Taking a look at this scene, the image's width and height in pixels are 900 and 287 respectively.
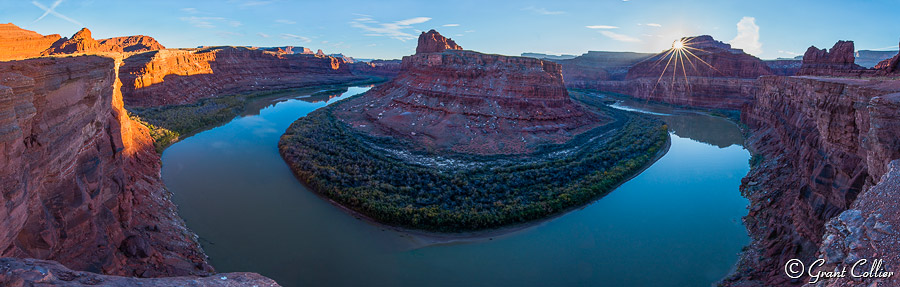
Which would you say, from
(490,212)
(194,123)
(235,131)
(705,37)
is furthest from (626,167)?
(705,37)

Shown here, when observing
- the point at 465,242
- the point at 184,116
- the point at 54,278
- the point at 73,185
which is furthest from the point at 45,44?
the point at 54,278

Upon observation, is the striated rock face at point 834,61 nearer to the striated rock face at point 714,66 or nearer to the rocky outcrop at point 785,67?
the striated rock face at point 714,66

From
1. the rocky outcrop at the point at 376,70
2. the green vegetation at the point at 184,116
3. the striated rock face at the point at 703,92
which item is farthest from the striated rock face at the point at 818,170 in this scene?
the rocky outcrop at the point at 376,70

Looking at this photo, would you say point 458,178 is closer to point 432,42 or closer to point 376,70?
point 432,42

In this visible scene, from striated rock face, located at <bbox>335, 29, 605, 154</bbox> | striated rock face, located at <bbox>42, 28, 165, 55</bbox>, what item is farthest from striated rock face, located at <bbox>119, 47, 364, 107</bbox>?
striated rock face, located at <bbox>335, 29, 605, 154</bbox>

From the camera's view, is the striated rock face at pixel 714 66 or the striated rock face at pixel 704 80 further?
the striated rock face at pixel 714 66

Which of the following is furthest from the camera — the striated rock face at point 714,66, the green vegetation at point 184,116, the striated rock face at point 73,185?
Answer: the striated rock face at point 714,66
